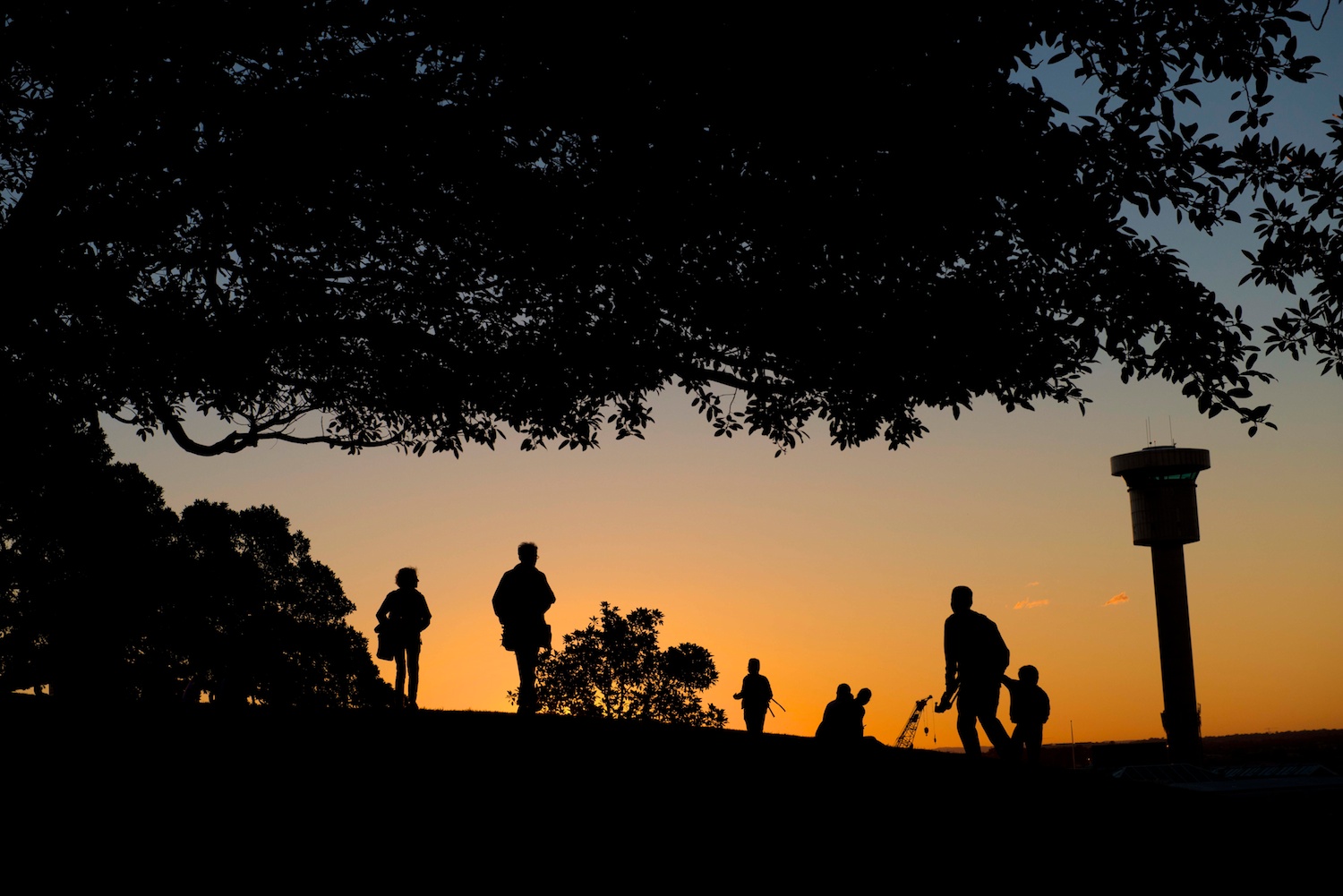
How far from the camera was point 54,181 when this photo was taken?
33.0ft

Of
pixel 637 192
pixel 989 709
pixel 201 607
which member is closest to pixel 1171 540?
pixel 201 607

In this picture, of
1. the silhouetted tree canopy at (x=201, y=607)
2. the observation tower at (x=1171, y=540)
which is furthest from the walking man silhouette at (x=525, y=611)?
the observation tower at (x=1171, y=540)

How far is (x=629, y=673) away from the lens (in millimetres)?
51906

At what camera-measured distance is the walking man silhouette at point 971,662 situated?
11.5m

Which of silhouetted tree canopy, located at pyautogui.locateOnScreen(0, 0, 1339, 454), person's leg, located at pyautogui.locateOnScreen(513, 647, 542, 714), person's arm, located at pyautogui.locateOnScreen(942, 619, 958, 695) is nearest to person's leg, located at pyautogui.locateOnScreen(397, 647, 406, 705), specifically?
person's leg, located at pyautogui.locateOnScreen(513, 647, 542, 714)

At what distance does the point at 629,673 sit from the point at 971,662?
41.7 m

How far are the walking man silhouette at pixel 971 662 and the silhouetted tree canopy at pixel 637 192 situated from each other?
8.15ft

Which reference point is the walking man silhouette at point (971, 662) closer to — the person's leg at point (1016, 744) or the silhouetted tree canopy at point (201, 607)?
the person's leg at point (1016, 744)

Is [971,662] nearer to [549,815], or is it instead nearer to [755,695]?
[549,815]

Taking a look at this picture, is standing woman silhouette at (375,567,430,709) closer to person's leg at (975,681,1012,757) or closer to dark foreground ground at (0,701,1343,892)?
dark foreground ground at (0,701,1343,892)

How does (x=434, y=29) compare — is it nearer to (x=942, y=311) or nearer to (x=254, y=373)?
(x=254, y=373)

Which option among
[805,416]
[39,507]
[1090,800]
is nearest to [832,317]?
[805,416]

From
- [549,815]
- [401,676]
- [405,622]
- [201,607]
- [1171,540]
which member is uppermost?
[1171,540]

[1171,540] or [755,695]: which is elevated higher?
[1171,540]
